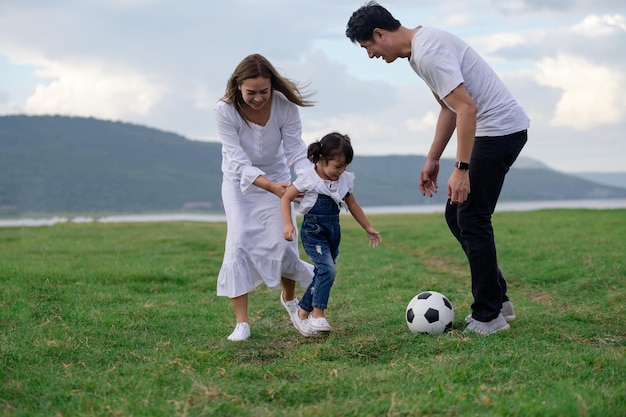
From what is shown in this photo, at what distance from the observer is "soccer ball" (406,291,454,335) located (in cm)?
750

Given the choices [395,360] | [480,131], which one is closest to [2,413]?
[395,360]

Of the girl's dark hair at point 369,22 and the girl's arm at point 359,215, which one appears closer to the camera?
the girl's dark hair at point 369,22

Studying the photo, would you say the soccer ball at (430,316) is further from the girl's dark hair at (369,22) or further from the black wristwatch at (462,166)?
the girl's dark hair at (369,22)

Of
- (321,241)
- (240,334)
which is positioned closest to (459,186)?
(321,241)

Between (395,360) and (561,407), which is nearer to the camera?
(561,407)

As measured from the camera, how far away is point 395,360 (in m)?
6.51

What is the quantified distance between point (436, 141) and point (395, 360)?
2465mm

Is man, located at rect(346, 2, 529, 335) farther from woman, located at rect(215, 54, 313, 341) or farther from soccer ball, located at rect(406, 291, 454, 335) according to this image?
woman, located at rect(215, 54, 313, 341)

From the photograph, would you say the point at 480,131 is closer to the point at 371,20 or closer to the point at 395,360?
the point at 371,20

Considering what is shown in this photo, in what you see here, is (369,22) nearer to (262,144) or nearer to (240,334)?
(262,144)

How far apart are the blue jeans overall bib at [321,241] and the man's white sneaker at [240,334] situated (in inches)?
28.1

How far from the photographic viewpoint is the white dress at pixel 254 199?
7.76 meters

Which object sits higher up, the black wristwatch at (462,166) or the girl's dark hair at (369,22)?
the girl's dark hair at (369,22)

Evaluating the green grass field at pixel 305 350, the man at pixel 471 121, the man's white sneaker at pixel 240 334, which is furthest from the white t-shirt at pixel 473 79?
the man's white sneaker at pixel 240 334
